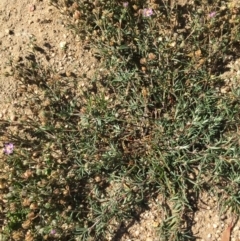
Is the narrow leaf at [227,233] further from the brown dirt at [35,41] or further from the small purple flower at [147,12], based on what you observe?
the small purple flower at [147,12]

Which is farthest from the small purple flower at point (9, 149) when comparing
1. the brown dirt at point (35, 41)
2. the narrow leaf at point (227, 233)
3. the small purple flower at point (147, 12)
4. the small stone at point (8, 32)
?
the narrow leaf at point (227, 233)

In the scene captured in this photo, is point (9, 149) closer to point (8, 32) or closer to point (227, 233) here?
point (8, 32)

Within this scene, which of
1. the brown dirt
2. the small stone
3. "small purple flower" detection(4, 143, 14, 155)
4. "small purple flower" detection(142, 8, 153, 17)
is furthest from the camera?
the small stone

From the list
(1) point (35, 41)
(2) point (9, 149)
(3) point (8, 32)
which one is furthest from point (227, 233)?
(3) point (8, 32)

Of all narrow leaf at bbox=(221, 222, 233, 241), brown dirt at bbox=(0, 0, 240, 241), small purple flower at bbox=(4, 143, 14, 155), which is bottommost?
narrow leaf at bbox=(221, 222, 233, 241)

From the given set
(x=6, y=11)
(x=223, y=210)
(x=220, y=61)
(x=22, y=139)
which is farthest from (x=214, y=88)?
(x=6, y=11)

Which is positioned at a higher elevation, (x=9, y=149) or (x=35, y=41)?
(x=35, y=41)

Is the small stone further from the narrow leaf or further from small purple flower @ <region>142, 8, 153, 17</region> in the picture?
the narrow leaf

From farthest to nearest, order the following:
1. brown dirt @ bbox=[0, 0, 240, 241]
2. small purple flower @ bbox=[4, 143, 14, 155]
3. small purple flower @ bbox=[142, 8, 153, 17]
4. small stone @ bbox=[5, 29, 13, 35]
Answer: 1. small stone @ bbox=[5, 29, 13, 35]
2. brown dirt @ bbox=[0, 0, 240, 241]
3. small purple flower @ bbox=[142, 8, 153, 17]
4. small purple flower @ bbox=[4, 143, 14, 155]

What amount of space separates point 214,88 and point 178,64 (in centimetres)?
37

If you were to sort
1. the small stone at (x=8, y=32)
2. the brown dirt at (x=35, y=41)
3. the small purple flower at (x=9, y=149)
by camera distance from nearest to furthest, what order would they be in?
1. the small purple flower at (x=9, y=149)
2. the brown dirt at (x=35, y=41)
3. the small stone at (x=8, y=32)

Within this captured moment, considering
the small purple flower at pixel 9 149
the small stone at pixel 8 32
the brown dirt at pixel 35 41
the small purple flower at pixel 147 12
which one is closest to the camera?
the small purple flower at pixel 9 149

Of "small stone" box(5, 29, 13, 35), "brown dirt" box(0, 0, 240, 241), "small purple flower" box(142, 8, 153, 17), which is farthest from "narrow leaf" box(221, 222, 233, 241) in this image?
"small stone" box(5, 29, 13, 35)

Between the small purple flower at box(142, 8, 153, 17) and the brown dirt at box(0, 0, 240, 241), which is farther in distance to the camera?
the brown dirt at box(0, 0, 240, 241)
